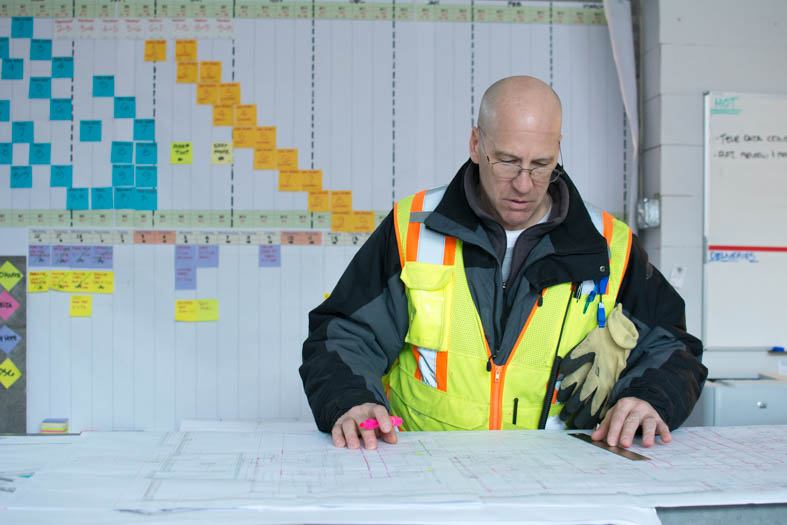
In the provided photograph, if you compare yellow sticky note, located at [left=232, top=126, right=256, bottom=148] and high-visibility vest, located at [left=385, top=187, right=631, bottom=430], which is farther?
yellow sticky note, located at [left=232, top=126, right=256, bottom=148]

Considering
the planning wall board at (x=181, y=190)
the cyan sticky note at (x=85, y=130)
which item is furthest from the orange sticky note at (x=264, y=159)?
the cyan sticky note at (x=85, y=130)

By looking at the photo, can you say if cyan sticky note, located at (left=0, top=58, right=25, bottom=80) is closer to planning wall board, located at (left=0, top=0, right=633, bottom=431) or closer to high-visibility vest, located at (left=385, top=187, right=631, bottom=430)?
planning wall board, located at (left=0, top=0, right=633, bottom=431)

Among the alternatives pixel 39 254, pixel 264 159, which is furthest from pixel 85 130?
pixel 264 159

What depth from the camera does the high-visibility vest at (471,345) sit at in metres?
1.40

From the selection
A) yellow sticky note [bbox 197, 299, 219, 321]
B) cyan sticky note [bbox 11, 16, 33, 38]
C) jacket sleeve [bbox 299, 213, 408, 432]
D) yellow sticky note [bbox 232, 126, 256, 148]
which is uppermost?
cyan sticky note [bbox 11, 16, 33, 38]

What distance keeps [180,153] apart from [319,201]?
2.19 ft

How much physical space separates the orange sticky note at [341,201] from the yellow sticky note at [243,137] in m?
0.44

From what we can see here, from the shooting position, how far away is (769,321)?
9.14 ft

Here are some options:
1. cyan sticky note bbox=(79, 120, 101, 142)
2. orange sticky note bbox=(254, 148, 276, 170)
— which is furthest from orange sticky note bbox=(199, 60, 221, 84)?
cyan sticky note bbox=(79, 120, 101, 142)

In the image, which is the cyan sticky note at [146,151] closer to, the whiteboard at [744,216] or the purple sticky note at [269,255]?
the purple sticky note at [269,255]

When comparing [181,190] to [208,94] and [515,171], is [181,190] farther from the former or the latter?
[515,171]

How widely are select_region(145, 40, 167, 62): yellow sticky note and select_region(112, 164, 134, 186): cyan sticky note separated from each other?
0.50 meters

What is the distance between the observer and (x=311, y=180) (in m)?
2.84

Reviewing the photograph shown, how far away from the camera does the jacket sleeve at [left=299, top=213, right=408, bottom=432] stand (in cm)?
139
